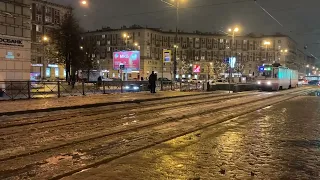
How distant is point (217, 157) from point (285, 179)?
1792 mm

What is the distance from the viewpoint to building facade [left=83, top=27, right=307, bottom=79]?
408ft

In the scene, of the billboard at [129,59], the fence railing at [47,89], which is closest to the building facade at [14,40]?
the fence railing at [47,89]

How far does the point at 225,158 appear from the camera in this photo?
7402 millimetres

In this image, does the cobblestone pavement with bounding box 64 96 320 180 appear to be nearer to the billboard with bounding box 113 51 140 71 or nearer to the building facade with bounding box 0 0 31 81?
the building facade with bounding box 0 0 31 81

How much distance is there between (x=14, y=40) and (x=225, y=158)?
24.6 metres

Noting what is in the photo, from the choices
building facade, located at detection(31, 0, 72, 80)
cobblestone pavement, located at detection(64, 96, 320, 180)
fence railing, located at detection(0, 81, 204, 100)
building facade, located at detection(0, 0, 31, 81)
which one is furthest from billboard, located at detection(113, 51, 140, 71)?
building facade, located at detection(31, 0, 72, 80)

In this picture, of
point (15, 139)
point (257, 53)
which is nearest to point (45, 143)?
point (15, 139)

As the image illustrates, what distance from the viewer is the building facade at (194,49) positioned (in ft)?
408

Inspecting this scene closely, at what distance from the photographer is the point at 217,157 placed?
24.6ft

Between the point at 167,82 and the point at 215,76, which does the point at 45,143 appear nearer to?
the point at 167,82

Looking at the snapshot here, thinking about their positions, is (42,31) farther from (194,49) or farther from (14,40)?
(14,40)

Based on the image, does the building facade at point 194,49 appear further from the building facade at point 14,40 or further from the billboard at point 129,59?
the building facade at point 14,40

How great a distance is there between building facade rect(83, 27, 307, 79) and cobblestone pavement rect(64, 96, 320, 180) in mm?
109054

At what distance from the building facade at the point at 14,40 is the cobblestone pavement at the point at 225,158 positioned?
21078 millimetres
